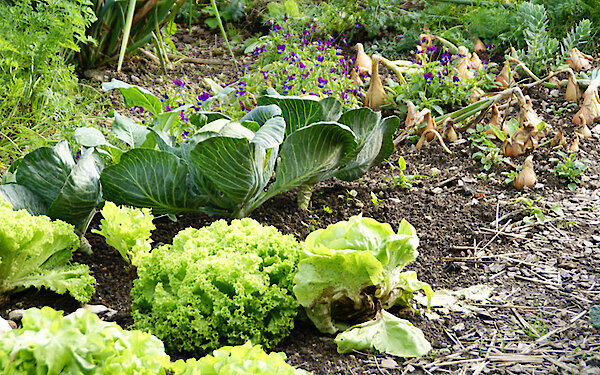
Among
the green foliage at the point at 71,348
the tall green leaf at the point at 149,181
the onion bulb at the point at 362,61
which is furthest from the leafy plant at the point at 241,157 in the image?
the onion bulb at the point at 362,61

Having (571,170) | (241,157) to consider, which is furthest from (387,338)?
(571,170)

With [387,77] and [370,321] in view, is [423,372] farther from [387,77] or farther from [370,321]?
[387,77]

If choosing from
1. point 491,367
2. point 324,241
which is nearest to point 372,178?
point 324,241

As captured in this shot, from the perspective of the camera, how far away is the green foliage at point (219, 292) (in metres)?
2.27

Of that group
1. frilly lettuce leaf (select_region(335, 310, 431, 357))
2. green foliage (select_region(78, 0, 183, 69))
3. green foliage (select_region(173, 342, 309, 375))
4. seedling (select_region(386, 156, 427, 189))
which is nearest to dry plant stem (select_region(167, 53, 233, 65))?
green foliage (select_region(78, 0, 183, 69))

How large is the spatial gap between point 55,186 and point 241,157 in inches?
34.2

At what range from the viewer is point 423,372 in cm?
222

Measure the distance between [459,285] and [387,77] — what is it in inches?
111

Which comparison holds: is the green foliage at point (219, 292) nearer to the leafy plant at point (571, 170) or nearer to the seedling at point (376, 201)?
the seedling at point (376, 201)

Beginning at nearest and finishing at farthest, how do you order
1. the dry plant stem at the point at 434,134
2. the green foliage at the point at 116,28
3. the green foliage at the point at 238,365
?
the green foliage at the point at 238,365 → the dry plant stem at the point at 434,134 → the green foliage at the point at 116,28

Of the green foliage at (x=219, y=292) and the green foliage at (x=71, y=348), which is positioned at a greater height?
the green foliage at (x=71, y=348)

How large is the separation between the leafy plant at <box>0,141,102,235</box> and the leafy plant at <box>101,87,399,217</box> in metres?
0.10

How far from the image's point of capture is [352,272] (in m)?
2.33

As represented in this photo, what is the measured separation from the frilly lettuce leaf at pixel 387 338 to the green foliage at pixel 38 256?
1.07m
